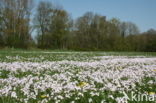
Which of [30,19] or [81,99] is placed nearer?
[81,99]

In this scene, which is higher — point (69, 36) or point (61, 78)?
point (69, 36)

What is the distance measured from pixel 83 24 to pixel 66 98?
233ft

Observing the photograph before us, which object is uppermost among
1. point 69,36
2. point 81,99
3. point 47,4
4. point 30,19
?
point 47,4

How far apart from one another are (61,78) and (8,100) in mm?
2250

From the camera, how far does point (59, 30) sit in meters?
58.3

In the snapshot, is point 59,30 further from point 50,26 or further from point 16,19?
point 16,19

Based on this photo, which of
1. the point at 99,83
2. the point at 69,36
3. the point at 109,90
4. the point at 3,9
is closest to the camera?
the point at 109,90

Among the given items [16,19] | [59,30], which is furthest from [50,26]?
[16,19]

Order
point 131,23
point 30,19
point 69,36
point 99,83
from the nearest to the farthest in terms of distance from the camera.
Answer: point 99,83
point 30,19
point 69,36
point 131,23

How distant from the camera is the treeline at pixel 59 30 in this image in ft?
176

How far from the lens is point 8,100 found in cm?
363

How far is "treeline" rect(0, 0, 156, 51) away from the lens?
5357 cm

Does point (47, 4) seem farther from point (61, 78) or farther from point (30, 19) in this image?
point (61, 78)

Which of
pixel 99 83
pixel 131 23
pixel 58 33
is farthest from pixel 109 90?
pixel 131 23
